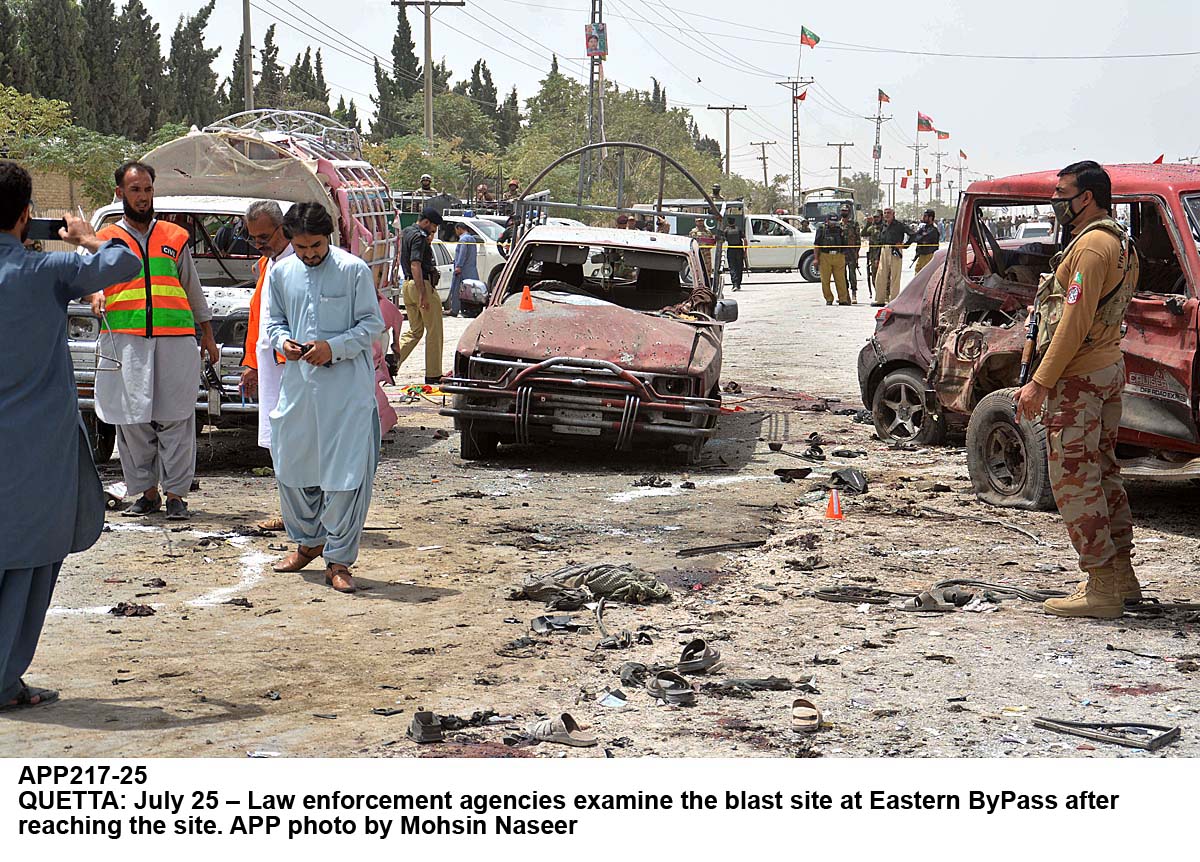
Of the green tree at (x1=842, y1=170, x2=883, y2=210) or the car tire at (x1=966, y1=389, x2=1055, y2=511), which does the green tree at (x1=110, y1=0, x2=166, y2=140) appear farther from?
the green tree at (x1=842, y1=170, x2=883, y2=210)

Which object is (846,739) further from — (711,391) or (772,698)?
(711,391)

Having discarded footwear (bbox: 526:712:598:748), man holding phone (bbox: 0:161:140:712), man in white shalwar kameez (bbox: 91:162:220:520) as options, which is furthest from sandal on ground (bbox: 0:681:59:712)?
man in white shalwar kameez (bbox: 91:162:220:520)

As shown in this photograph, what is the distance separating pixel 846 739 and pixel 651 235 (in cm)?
821

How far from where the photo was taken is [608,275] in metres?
13.3

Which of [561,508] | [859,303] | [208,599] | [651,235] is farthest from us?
[859,303]

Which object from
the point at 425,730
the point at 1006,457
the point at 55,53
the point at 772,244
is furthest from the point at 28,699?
the point at 55,53

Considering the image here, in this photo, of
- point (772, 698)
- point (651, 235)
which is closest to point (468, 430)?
point (651, 235)

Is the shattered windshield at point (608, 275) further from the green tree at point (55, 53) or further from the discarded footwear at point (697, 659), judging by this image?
the green tree at point (55, 53)

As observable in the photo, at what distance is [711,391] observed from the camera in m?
11.2

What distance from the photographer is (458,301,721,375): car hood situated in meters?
10.8

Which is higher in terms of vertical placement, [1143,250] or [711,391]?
[1143,250]

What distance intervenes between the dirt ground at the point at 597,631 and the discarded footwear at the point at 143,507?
0.40 ft

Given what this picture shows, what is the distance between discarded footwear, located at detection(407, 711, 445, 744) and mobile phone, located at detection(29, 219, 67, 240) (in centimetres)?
215

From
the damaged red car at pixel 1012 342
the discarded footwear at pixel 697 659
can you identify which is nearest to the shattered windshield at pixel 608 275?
the damaged red car at pixel 1012 342
